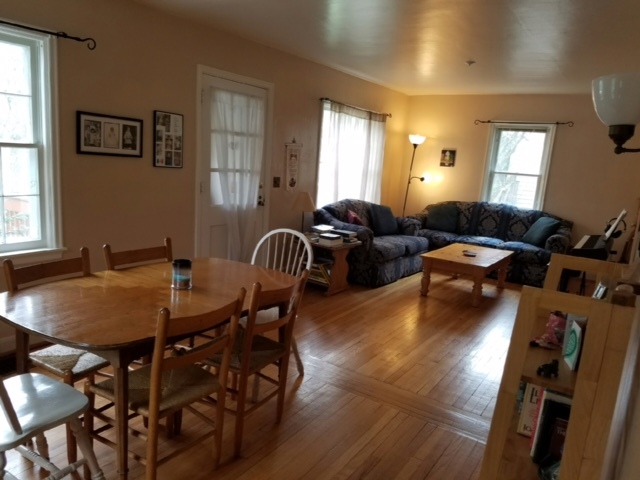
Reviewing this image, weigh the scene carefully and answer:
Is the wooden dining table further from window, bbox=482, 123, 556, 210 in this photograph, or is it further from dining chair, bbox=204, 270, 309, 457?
window, bbox=482, 123, 556, 210

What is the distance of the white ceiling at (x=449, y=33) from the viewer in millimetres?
2895

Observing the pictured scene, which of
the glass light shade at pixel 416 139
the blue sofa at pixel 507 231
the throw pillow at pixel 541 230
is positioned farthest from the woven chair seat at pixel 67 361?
the glass light shade at pixel 416 139

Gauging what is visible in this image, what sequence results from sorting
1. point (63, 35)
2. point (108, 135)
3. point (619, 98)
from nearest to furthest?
point (619, 98) < point (63, 35) < point (108, 135)

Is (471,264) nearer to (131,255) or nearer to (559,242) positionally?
(559,242)

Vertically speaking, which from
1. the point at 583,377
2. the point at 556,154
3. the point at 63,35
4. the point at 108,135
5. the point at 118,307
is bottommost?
the point at 118,307

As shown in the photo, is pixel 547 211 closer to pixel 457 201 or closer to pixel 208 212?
pixel 457 201

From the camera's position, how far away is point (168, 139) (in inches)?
144

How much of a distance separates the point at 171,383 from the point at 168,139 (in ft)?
7.66

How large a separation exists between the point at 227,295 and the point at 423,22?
7.87 ft

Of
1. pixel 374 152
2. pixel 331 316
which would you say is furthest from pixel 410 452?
pixel 374 152

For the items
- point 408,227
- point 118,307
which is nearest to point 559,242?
point 408,227

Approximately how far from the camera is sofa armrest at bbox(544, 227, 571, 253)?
539cm

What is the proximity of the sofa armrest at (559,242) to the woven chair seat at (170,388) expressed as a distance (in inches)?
188

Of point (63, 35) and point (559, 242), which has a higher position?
point (63, 35)
